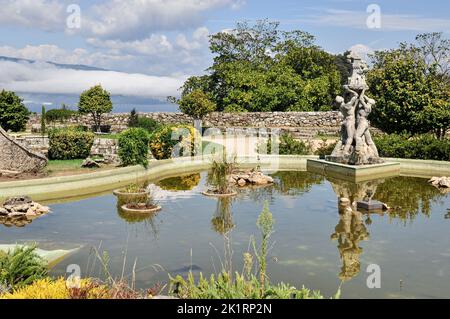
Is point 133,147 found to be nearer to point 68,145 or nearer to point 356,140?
point 68,145

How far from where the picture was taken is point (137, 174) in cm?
1441

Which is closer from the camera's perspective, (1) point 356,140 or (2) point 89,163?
(1) point 356,140

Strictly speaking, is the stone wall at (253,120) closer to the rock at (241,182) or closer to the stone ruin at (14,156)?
the stone ruin at (14,156)

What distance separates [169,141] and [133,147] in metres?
3.31

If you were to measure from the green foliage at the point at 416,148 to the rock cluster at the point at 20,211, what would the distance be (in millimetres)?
13546

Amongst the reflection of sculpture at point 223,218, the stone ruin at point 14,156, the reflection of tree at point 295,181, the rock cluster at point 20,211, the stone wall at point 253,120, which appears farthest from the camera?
the stone wall at point 253,120

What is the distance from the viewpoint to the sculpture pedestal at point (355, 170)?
14895 mm

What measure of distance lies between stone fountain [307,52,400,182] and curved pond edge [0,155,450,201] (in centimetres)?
111

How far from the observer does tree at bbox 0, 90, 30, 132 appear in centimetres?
2919

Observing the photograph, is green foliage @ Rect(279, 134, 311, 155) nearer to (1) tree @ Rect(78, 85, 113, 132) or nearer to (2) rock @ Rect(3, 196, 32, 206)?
(2) rock @ Rect(3, 196, 32, 206)

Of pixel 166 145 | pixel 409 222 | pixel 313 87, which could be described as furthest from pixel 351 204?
pixel 313 87

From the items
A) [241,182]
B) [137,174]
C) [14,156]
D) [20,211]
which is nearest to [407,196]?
[241,182]

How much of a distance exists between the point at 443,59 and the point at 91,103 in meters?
33.2

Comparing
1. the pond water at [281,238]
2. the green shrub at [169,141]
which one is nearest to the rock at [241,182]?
the pond water at [281,238]
